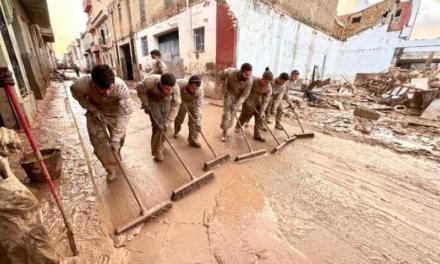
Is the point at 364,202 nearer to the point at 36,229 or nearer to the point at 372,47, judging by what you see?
the point at 36,229

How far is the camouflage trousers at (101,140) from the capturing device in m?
2.29

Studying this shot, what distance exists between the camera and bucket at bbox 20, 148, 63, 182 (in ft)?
6.79

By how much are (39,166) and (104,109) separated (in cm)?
86

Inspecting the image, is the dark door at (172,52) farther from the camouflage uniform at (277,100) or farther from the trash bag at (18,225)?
the trash bag at (18,225)

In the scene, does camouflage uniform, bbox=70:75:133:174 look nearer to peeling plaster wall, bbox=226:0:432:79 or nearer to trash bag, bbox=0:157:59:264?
trash bag, bbox=0:157:59:264

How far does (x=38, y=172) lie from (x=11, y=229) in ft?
4.48

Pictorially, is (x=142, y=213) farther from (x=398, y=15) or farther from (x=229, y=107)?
(x=398, y=15)

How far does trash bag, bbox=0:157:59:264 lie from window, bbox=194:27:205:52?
740cm

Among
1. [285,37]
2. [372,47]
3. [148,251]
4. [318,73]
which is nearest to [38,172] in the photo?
[148,251]

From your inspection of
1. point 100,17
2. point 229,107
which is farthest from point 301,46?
point 100,17

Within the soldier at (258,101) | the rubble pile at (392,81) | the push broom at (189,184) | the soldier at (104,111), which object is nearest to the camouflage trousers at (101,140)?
the soldier at (104,111)

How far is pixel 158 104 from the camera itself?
9.64 ft

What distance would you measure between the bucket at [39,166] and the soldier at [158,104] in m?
1.16

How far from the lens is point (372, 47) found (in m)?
14.9
